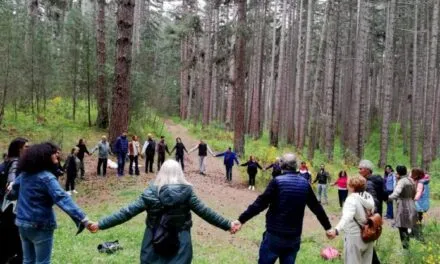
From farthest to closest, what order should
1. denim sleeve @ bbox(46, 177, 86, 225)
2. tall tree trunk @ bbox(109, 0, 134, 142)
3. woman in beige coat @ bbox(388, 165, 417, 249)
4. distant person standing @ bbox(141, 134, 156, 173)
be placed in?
distant person standing @ bbox(141, 134, 156, 173) → tall tree trunk @ bbox(109, 0, 134, 142) → woman in beige coat @ bbox(388, 165, 417, 249) → denim sleeve @ bbox(46, 177, 86, 225)

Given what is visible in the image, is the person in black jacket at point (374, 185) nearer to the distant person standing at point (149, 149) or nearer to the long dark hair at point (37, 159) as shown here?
the long dark hair at point (37, 159)

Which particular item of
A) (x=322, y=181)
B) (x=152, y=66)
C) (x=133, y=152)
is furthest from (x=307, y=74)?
(x=133, y=152)

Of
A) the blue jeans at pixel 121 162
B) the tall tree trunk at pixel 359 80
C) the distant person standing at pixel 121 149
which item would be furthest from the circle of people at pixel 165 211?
the tall tree trunk at pixel 359 80

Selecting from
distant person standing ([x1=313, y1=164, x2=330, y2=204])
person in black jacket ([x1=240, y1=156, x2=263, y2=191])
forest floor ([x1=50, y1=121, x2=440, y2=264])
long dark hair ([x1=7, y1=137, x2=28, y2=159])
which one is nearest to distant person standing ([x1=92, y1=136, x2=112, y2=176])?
forest floor ([x1=50, y1=121, x2=440, y2=264])

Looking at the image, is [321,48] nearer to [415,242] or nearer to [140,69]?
[140,69]

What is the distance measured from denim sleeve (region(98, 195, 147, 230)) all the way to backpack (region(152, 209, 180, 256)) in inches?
11.0

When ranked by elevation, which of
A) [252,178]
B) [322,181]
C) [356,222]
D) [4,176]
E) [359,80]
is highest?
[359,80]

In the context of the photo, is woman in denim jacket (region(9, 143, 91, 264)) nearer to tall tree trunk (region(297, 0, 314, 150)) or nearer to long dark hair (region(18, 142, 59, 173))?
long dark hair (region(18, 142, 59, 173))

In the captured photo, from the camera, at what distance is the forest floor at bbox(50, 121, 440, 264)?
8449 mm

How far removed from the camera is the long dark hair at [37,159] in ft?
16.6

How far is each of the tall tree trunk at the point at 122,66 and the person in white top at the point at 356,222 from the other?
518 inches

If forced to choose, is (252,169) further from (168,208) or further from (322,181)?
(168,208)

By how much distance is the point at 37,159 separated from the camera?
506 centimetres

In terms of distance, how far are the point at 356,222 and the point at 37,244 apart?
391 cm
